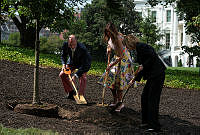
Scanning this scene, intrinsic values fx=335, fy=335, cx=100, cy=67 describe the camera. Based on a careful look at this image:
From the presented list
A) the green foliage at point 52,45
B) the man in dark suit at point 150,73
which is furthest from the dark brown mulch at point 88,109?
the green foliage at point 52,45

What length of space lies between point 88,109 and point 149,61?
189 cm

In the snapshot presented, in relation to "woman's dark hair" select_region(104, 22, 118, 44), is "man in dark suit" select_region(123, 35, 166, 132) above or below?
below

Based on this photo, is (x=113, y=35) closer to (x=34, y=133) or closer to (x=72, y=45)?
(x=72, y=45)

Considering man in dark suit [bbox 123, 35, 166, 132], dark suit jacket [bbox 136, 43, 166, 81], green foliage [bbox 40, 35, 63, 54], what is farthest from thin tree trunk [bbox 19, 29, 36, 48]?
green foliage [bbox 40, 35, 63, 54]

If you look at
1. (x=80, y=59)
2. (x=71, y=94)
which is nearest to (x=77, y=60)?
(x=80, y=59)

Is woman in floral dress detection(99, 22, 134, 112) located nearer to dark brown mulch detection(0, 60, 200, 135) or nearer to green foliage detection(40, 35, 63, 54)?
dark brown mulch detection(0, 60, 200, 135)

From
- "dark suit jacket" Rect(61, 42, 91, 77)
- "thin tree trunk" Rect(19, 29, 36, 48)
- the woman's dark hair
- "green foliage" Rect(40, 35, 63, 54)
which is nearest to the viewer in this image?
Answer: the woman's dark hair

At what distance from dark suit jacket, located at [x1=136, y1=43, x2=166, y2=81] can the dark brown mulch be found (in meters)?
0.93

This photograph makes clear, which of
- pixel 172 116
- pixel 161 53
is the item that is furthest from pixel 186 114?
pixel 161 53

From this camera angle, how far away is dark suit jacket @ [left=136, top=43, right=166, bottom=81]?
5.10 meters

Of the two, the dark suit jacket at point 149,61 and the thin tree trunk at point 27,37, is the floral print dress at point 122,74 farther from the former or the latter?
the thin tree trunk at point 27,37

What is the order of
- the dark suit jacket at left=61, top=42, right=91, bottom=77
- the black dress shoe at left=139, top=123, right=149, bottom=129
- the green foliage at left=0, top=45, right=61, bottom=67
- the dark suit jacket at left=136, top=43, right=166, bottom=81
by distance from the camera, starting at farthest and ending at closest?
the green foliage at left=0, top=45, right=61, bottom=67
the dark suit jacket at left=61, top=42, right=91, bottom=77
the black dress shoe at left=139, top=123, right=149, bottom=129
the dark suit jacket at left=136, top=43, right=166, bottom=81

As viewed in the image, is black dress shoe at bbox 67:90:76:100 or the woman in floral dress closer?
the woman in floral dress

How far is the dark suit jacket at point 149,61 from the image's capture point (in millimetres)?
5102
